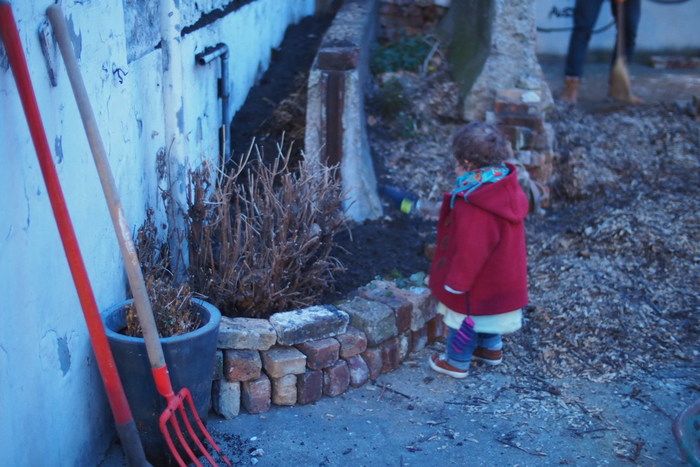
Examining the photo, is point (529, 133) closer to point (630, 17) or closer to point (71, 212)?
point (630, 17)

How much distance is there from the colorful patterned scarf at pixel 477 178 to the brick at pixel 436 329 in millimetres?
756

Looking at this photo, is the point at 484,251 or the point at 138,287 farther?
the point at 484,251

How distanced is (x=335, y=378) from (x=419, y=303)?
0.59m

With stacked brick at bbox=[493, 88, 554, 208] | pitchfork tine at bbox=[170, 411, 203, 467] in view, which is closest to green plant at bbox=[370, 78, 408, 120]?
stacked brick at bbox=[493, 88, 554, 208]

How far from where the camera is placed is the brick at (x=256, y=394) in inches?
138

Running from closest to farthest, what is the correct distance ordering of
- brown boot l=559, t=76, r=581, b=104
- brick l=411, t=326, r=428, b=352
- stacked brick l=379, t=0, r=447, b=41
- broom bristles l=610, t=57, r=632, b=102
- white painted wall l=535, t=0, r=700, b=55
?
brick l=411, t=326, r=428, b=352 → stacked brick l=379, t=0, r=447, b=41 → brown boot l=559, t=76, r=581, b=104 → broom bristles l=610, t=57, r=632, b=102 → white painted wall l=535, t=0, r=700, b=55

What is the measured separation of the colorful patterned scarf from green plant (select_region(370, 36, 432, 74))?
2.96m

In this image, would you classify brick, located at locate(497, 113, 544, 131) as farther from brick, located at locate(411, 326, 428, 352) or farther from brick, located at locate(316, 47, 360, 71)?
brick, located at locate(411, 326, 428, 352)

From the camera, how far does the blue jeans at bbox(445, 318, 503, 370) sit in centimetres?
384

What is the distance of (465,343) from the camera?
385 centimetres

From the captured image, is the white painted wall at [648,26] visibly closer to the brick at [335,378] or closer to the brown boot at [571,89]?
the brown boot at [571,89]

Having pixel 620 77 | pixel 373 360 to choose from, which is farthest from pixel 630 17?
pixel 373 360

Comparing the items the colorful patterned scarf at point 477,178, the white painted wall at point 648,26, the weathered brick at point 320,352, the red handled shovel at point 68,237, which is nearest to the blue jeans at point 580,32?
the white painted wall at point 648,26

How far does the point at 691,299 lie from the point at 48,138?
10.9 feet
